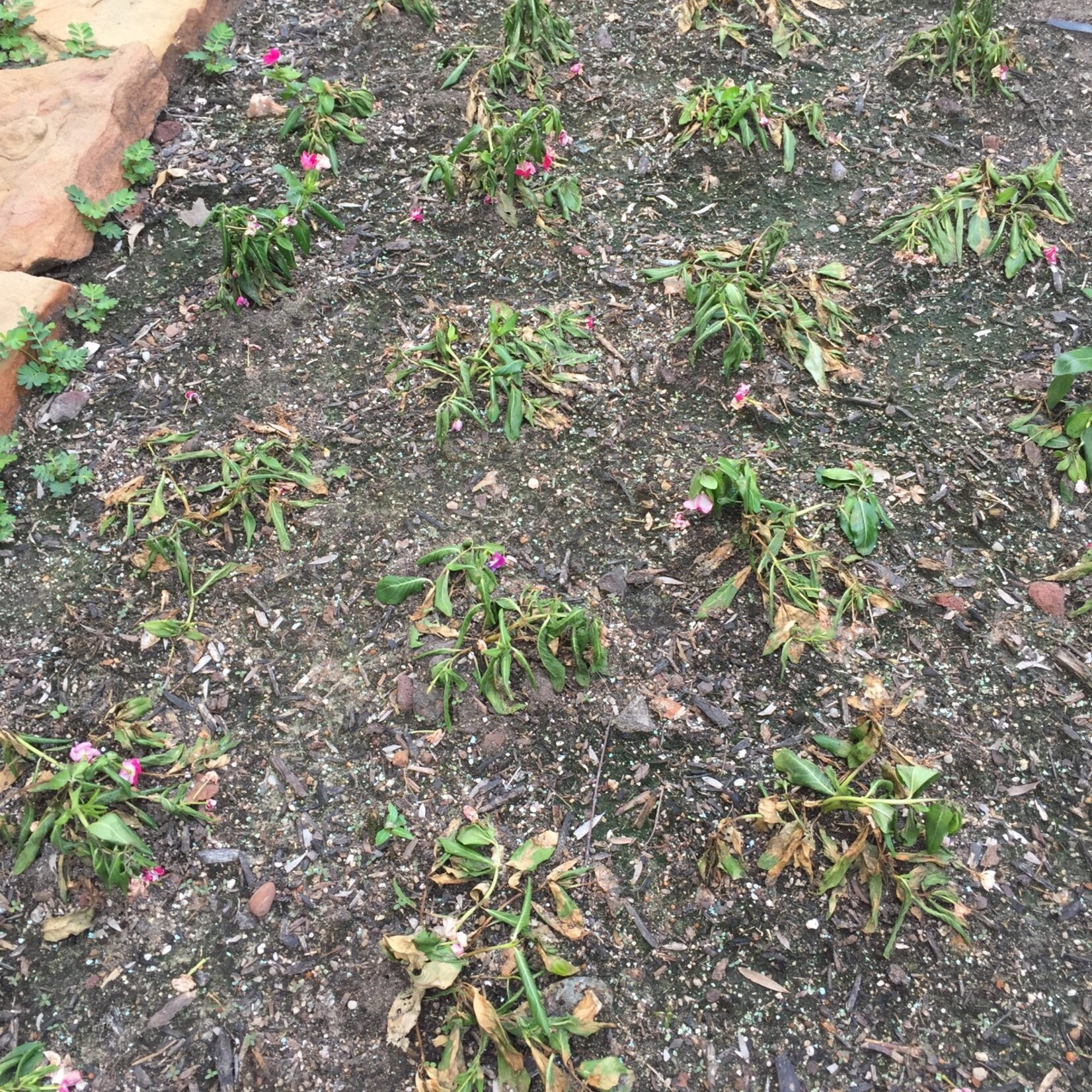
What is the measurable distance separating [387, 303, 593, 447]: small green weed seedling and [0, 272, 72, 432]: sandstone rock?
142 cm

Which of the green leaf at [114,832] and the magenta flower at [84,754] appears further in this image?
the magenta flower at [84,754]

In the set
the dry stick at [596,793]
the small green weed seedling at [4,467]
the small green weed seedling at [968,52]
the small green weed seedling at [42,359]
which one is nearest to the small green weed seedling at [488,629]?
the dry stick at [596,793]

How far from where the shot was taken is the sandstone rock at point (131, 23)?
432 centimetres

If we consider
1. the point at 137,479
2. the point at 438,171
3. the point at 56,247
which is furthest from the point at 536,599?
the point at 56,247

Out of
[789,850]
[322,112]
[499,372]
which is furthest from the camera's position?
[322,112]

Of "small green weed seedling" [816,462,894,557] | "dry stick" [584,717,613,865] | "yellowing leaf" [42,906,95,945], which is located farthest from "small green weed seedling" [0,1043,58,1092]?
"small green weed seedling" [816,462,894,557]

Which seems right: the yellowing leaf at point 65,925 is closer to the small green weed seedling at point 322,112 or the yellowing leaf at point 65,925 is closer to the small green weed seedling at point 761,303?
the small green weed seedling at point 761,303

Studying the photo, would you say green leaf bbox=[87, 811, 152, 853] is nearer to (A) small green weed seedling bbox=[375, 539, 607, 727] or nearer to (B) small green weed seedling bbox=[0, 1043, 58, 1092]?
(B) small green weed seedling bbox=[0, 1043, 58, 1092]

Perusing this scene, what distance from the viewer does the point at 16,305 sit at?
11.3ft

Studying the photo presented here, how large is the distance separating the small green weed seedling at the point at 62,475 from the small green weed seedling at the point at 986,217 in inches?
134

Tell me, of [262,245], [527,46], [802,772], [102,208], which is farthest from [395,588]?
[527,46]

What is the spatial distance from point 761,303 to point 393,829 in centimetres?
240

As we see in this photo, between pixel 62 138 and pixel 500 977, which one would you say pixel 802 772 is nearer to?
pixel 500 977

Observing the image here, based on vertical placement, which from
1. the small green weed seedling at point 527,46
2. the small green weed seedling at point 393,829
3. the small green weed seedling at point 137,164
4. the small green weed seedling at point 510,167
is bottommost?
the small green weed seedling at point 393,829
